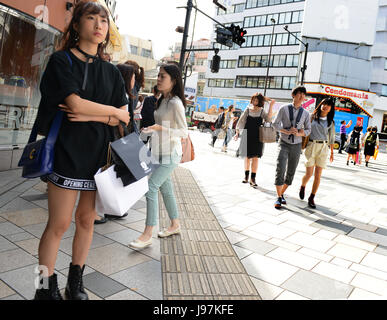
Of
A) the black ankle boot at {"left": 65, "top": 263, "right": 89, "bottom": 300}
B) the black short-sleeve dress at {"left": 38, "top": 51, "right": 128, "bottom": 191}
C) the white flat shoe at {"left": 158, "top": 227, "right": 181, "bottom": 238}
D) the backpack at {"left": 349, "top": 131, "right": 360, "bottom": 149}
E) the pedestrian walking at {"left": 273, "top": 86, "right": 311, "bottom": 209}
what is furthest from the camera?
the backpack at {"left": 349, "top": 131, "right": 360, "bottom": 149}

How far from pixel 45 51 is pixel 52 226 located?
249 inches

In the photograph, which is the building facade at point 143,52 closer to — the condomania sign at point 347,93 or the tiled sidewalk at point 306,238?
the condomania sign at point 347,93

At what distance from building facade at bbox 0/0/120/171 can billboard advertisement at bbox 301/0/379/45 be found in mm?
33182

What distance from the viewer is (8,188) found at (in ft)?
15.4

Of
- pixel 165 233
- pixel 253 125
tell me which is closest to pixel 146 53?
pixel 253 125

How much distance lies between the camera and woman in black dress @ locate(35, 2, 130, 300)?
70.9 inches

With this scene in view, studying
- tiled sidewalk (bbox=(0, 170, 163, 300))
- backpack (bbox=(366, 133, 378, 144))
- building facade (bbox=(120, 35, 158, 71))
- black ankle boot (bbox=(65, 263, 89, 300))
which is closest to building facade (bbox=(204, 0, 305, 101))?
building facade (bbox=(120, 35, 158, 71))

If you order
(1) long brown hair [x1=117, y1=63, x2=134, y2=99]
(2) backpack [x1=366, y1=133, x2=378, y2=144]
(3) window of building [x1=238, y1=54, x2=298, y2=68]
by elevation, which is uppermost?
(3) window of building [x1=238, y1=54, x2=298, y2=68]

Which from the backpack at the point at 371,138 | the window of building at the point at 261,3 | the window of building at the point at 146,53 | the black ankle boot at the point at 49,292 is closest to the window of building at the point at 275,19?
the window of building at the point at 261,3

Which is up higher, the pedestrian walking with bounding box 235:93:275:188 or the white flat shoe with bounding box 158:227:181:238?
the pedestrian walking with bounding box 235:93:275:188

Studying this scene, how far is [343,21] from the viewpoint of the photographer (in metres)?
34.1

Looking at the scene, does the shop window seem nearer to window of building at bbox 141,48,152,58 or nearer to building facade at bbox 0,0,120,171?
building facade at bbox 0,0,120,171

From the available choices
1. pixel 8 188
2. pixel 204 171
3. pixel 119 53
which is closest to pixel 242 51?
pixel 119 53
